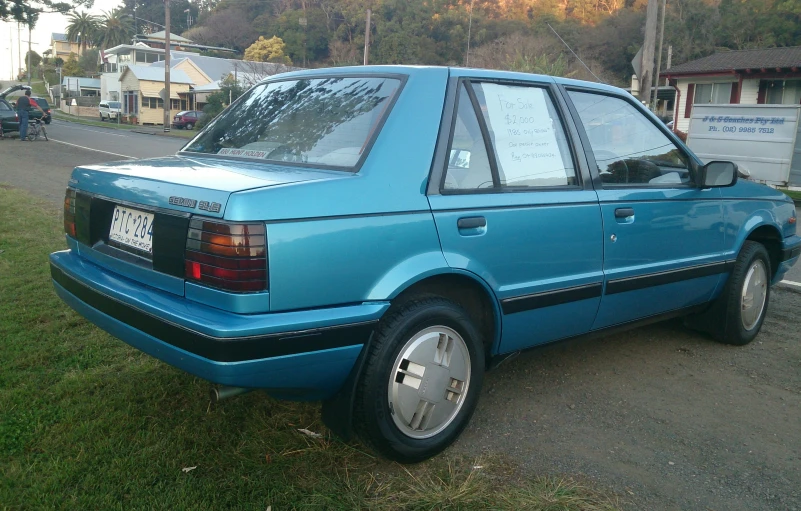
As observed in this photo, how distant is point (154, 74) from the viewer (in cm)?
5688

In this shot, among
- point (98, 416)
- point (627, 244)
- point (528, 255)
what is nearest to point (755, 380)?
point (627, 244)

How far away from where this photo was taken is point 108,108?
179 feet

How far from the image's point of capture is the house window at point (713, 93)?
31656mm

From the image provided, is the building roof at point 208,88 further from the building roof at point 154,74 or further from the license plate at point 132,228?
the license plate at point 132,228

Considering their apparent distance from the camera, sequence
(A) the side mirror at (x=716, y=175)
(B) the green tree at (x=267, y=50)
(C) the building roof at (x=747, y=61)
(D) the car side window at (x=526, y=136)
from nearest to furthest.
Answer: (D) the car side window at (x=526, y=136), (A) the side mirror at (x=716, y=175), (C) the building roof at (x=747, y=61), (B) the green tree at (x=267, y=50)

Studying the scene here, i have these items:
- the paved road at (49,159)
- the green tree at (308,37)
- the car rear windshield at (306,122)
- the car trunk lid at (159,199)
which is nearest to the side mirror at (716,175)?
the car rear windshield at (306,122)

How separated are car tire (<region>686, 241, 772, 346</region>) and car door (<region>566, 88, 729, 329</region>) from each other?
0.20m

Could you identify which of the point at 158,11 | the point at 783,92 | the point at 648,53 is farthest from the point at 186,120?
the point at 158,11

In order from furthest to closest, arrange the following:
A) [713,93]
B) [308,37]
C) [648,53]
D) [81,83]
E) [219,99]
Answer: [81,83]
[308,37]
[219,99]
[713,93]
[648,53]

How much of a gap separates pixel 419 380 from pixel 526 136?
1.33 m

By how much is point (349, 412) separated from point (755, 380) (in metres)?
2.66

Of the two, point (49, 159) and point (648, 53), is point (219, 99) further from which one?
point (648, 53)

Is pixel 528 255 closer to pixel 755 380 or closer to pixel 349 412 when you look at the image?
pixel 349 412

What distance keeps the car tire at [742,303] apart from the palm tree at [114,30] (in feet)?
337
